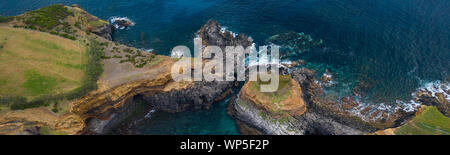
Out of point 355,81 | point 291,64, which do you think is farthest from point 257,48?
point 355,81

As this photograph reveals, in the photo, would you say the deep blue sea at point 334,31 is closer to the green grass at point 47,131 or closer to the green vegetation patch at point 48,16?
the green vegetation patch at point 48,16

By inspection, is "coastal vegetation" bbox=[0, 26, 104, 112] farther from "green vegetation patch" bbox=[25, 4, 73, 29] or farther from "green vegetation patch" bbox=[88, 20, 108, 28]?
"green vegetation patch" bbox=[88, 20, 108, 28]

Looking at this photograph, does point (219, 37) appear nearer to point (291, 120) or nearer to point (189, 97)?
point (189, 97)

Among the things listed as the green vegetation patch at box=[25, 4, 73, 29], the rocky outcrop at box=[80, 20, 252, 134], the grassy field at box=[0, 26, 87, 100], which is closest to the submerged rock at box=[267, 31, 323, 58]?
the rocky outcrop at box=[80, 20, 252, 134]

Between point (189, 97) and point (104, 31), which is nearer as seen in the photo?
point (189, 97)

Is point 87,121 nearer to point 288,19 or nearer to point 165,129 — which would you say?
point 165,129

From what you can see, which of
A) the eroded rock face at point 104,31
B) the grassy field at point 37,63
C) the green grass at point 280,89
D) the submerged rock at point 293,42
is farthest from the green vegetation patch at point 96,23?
the green grass at point 280,89

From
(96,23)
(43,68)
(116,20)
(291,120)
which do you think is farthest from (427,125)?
(116,20)
